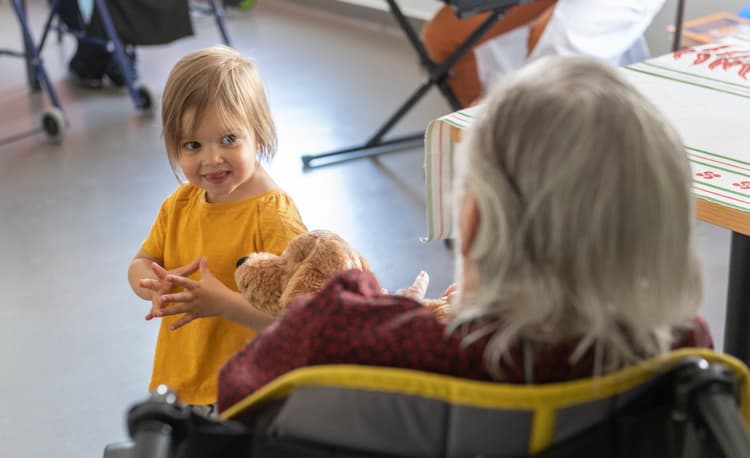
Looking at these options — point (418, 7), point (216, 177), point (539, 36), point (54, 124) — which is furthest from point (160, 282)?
point (418, 7)

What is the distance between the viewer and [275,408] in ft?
2.58

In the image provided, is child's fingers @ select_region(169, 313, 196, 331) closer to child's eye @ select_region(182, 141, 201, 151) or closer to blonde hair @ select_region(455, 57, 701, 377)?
child's eye @ select_region(182, 141, 201, 151)

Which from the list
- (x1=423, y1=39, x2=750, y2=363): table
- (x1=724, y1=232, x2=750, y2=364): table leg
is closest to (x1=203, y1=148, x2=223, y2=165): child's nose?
(x1=423, y1=39, x2=750, y2=363): table

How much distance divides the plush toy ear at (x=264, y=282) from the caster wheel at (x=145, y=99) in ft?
8.66

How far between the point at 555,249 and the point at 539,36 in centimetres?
238

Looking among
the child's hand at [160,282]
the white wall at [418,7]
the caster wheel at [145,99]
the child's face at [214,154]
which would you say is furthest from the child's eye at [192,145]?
the white wall at [418,7]

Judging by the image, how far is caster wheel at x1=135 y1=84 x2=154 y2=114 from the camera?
3691mm

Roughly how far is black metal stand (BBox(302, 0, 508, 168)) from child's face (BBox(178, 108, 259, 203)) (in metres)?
1.54

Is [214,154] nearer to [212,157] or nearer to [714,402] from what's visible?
[212,157]

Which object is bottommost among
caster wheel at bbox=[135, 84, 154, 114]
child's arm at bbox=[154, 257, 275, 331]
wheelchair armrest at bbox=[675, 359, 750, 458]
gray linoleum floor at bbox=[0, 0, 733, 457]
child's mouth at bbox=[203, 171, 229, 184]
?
gray linoleum floor at bbox=[0, 0, 733, 457]

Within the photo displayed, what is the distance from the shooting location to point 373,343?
0.75m

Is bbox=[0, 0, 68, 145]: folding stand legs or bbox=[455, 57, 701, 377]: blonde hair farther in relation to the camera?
bbox=[0, 0, 68, 145]: folding stand legs

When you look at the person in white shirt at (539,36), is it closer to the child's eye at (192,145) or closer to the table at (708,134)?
the table at (708,134)

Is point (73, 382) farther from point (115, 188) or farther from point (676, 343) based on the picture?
point (676, 343)
